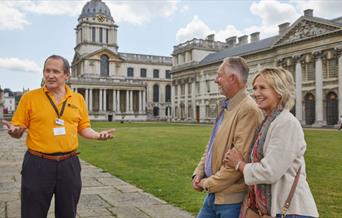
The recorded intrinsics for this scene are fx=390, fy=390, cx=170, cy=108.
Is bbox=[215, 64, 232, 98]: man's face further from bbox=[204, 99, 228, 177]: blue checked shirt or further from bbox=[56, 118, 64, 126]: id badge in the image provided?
bbox=[56, 118, 64, 126]: id badge

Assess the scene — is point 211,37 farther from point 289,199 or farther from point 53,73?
point 289,199

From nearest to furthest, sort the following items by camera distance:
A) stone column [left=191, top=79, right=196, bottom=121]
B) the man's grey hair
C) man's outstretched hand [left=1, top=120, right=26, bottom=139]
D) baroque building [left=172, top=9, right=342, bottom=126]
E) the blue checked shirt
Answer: the man's grey hair < the blue checked shirt < man's outstretched hand [left=1, top=120, right=26, bottom=139] < baroque building [left=172, top=9, right=342, bottom=126] < stone column [left=191, top=79, right=196, bottom=121]

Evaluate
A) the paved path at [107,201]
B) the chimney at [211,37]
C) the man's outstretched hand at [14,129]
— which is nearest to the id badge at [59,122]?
the man's outstretched hand at [14,129]

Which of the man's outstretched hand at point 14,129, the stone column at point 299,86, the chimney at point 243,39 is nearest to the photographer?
A: the man's outstretched hand at point 14,129

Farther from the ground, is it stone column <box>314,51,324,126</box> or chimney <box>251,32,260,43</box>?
chimney <box>251,32,260,43</box>

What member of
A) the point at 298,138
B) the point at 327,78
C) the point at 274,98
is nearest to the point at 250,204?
the point at 298,138

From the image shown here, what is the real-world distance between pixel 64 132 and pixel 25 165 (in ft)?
1.53

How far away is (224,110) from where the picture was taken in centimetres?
324

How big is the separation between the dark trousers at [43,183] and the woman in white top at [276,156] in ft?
5.63

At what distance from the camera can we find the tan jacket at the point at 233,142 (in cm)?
289

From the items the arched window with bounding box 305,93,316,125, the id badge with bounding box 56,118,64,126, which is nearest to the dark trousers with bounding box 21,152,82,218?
the id badge with bounding box 56,118,64,126

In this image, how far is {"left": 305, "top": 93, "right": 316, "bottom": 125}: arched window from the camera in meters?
43.6

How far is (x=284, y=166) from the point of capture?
2518 millimetres

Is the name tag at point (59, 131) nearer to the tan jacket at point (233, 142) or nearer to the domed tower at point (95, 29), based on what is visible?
the tan jacket at point (233, 142)
